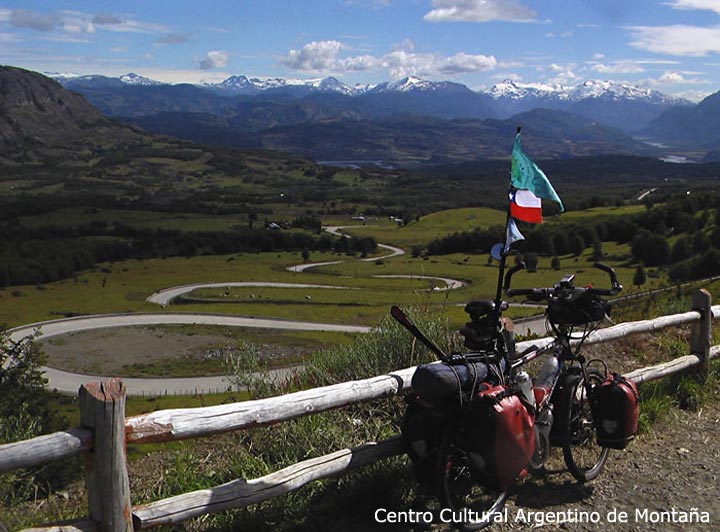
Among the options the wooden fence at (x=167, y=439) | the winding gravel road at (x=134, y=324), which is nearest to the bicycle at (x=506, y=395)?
the wooden fence at (x=167, y=439)

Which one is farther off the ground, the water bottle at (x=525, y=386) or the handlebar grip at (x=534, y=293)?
the handlebar grip at (x=534, y=293)

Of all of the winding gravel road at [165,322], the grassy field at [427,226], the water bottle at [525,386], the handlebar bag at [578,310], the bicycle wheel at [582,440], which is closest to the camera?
the water bottle at [525,386]

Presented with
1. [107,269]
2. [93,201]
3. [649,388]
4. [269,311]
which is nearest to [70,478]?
[649,388]

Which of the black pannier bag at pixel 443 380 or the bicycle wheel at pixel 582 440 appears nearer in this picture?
the black pannier bag at pixel 443 380

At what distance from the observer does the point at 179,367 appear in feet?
178

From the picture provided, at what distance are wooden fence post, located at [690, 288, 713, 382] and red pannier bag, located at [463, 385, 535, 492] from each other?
15.8 feet

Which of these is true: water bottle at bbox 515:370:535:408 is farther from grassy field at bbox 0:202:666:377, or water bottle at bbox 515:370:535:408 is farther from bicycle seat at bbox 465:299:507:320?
grassy field at bbox 0:202:666:377

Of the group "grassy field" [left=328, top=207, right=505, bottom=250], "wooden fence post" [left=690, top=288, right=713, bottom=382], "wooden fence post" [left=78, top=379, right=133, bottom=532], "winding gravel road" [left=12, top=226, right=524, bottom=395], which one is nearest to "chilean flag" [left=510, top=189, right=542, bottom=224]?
"wooden fence post" [left=78, top=379, right=133, bottom=532]

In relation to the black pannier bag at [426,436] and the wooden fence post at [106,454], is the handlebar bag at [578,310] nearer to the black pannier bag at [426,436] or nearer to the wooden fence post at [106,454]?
the black pannier bag at [426,436]

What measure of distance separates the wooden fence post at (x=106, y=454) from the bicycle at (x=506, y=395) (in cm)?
187

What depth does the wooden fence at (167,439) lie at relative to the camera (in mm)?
3770

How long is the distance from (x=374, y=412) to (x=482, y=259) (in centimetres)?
10936

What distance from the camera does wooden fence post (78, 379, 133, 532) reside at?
380cm

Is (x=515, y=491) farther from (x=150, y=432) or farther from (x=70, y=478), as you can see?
(x=70, y=478)
